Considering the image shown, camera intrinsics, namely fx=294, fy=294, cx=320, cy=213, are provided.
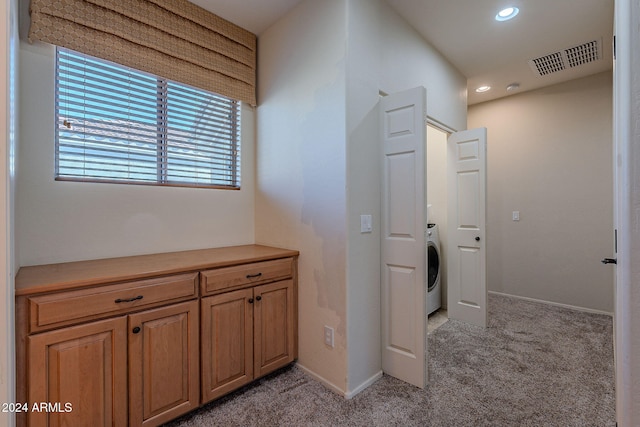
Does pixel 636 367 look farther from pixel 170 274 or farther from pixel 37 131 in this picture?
pixel 37 131

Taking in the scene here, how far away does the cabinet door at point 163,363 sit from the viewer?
58.2 inches

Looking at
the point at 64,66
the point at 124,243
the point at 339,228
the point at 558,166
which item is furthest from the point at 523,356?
the point at 64,66

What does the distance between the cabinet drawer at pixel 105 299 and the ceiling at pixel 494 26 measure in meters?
1.96

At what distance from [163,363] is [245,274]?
63 centimetres

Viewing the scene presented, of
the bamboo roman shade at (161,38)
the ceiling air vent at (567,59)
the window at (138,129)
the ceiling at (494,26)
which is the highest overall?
the ceiling air vent at (567,59)

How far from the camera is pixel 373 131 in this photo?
2072 mm

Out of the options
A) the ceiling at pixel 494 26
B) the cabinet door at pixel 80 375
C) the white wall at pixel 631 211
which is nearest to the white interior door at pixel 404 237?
the ceiling at pixel 494 26

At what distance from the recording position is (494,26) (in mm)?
2477

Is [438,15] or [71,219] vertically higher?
[438,15]

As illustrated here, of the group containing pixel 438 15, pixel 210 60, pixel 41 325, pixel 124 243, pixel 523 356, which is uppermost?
pixel 438 15

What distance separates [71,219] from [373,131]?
198 cm

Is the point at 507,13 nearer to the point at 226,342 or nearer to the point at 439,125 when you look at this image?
the point at 439,125

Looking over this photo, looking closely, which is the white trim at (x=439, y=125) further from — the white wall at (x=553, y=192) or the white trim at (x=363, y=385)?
the white trim at (x=363, y=385)

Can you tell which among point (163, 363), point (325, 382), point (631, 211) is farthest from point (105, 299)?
point (631, 211)
